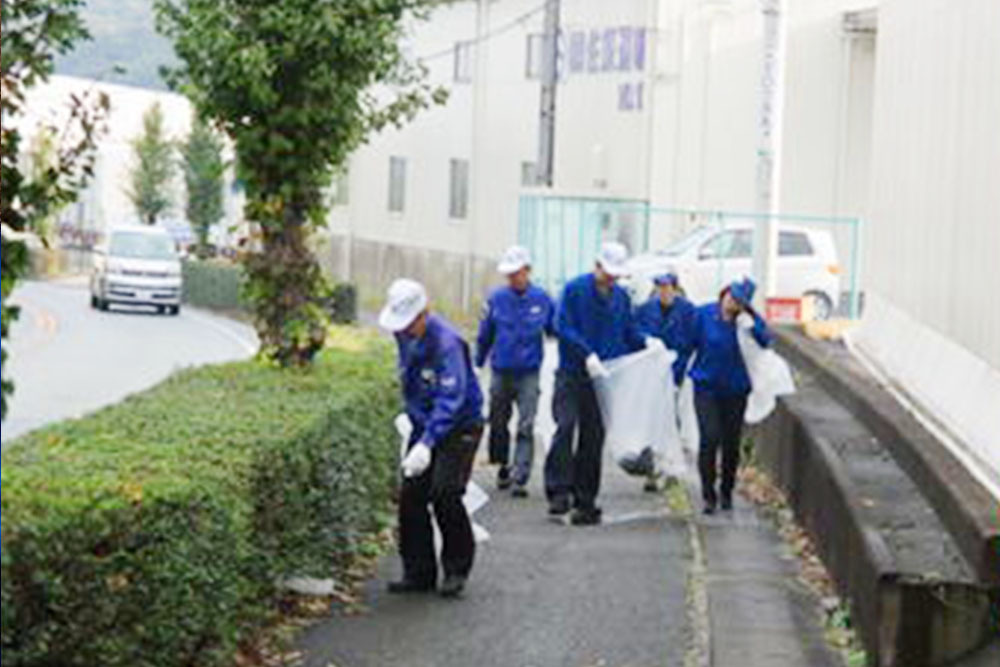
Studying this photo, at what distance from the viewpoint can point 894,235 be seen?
15.3 meters

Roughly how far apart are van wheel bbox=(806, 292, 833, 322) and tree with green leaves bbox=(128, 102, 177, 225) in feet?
123

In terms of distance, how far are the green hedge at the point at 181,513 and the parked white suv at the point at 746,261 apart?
19066 mm

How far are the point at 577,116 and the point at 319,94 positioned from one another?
94.9 feet

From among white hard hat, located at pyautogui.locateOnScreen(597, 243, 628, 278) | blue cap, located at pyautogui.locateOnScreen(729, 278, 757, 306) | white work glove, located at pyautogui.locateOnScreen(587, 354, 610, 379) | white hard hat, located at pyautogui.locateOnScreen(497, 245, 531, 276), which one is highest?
white hard hat, located at pyautogui.locateOnScreen(597, 243, 628, 278)

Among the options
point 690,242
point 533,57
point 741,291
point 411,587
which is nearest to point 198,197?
point 533,57

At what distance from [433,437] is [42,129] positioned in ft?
12.0

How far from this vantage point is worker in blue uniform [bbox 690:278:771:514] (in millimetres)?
13227

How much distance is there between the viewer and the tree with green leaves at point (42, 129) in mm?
6496

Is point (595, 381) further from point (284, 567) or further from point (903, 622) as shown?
point (903, 622)

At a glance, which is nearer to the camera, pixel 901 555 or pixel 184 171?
pixel 901 555

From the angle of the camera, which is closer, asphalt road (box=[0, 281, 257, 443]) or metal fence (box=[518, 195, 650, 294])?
asphalt road (box=[0, 281, 257, 443])

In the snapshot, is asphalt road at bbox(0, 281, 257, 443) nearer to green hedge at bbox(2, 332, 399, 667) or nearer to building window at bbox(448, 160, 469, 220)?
building window at bbox(448, 160, 469, 220)

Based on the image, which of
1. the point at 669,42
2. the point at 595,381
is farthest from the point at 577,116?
the point at 595,381

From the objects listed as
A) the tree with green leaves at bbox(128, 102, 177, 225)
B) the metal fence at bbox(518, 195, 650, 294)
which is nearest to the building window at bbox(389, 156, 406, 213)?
the metal fence at bbox(518, 195, 650, 294)
